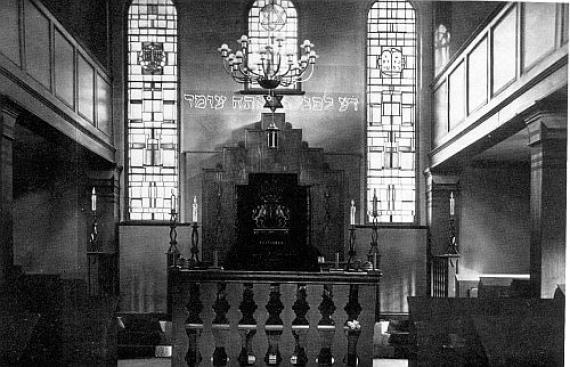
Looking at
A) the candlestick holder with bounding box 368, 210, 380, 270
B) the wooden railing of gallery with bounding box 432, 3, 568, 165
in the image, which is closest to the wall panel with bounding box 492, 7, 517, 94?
the wooden railing of gallery with bounding box 432, 3, 568, 165

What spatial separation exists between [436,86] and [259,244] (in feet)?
10.6

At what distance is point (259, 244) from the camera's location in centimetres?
841

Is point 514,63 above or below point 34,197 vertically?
above

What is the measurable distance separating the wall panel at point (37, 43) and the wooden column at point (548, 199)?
371 centimetres

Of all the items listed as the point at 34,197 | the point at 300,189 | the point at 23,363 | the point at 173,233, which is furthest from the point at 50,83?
the point at 300,189

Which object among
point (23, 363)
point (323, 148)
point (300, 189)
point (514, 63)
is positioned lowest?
point (23, 363)

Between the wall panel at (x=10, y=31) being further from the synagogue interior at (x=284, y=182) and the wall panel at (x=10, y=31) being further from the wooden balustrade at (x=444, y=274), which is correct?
the wooden balustrade at (x=444, y=274)

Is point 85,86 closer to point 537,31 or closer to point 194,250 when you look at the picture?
point 194,250

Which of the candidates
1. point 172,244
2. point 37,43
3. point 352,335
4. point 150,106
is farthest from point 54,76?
→ point 352,335

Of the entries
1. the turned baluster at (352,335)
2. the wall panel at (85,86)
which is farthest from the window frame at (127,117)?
the turned baluster at (352,335)

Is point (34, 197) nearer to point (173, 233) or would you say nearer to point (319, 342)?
point (319, 342)

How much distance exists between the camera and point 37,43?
15.9ft

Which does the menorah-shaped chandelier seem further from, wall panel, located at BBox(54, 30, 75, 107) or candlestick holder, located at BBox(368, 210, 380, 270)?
candlestick holder, located at BBox(368, 210, 380, 270)

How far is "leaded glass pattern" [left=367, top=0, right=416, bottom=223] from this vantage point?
264 inches
